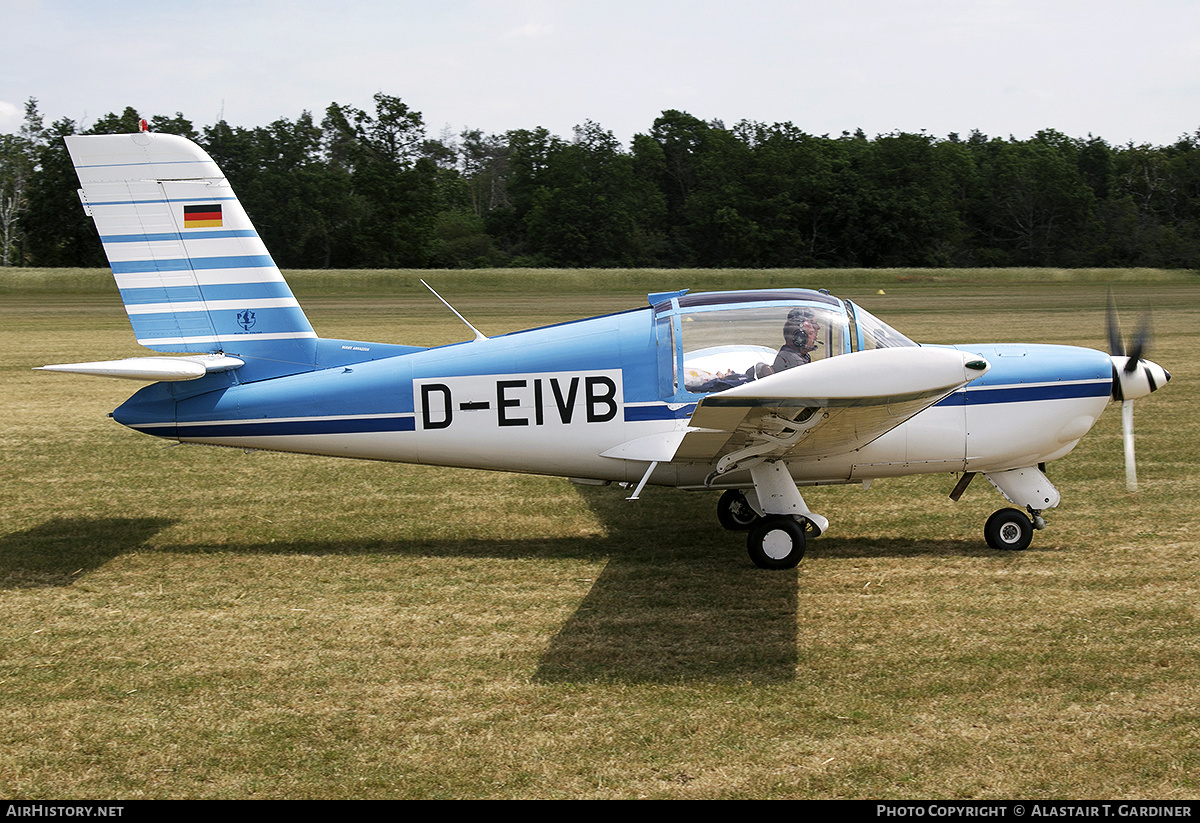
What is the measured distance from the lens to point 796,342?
275 inches

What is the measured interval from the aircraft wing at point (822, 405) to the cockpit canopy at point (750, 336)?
51 centimetres

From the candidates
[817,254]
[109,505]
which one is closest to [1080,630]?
[109,505]

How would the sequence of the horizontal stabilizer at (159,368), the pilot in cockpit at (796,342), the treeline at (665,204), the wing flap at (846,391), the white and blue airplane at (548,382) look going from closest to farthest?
the wing flap at (846,391)
the horizontal stabilizer at (159,368)
the pilot in cockpit at (796,342)
the white and blue airplane at (548,382)
the treeline at (665,204)

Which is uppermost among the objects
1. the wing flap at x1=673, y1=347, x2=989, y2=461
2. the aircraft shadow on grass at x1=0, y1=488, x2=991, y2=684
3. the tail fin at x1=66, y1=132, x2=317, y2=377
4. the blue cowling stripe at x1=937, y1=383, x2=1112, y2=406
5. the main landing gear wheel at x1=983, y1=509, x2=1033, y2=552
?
the tail fin at x1=66, y1=132, x2=317, y2=377

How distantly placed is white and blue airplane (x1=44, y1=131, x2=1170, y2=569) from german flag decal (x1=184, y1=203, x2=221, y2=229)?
0.05 feet

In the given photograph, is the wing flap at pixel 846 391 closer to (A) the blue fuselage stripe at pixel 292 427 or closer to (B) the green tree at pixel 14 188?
(A) the blue fuselage stripe at pixel 292 427

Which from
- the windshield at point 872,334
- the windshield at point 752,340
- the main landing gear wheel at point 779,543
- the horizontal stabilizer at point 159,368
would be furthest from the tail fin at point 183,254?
the windshield at point 872,334

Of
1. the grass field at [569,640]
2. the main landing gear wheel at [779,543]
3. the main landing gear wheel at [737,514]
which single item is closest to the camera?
the grass field at [569,640]

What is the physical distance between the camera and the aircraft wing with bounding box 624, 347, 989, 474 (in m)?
5.03

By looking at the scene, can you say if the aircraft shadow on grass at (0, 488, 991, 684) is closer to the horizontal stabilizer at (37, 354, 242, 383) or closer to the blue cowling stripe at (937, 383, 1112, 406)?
the blue cowling stripe at (937, 383, 1112, 406)

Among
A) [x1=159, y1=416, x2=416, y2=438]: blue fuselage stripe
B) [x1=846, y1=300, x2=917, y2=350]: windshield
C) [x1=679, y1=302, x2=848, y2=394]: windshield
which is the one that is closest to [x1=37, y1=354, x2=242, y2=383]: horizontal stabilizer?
[x1=159, y1=416, x2=416, y2=438]: blue fuselage stripe

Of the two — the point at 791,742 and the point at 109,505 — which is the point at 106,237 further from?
the point at 791,742

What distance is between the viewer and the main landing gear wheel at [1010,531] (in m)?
7.15

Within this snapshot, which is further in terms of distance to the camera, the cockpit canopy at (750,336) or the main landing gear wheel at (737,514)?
the main landing gear wheel at (737,514)
